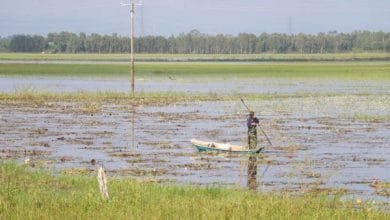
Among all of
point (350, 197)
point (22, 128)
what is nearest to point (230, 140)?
point (22, 128)

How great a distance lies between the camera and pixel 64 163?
20.5m

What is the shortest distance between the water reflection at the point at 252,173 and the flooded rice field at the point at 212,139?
0.02 meters

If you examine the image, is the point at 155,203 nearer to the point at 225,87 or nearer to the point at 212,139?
the point at 212,139

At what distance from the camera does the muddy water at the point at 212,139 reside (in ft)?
61.1

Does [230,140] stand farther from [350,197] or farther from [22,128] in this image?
[350,197]

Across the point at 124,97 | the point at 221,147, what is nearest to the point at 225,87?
the point at 124,97

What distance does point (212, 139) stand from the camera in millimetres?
26219

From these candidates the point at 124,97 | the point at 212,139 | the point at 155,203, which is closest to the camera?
the point at 155,203

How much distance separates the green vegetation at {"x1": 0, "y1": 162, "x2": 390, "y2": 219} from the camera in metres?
12.2

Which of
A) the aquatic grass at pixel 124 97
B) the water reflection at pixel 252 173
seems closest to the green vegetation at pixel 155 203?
the water reflection at pixel 252 173

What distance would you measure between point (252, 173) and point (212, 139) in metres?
7.23

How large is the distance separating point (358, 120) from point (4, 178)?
1939 centimetres

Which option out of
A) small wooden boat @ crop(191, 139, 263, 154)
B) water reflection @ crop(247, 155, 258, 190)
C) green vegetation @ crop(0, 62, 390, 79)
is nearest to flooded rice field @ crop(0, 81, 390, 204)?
water reflection @ crop(247, 155, 258, 190)

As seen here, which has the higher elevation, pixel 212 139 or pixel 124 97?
pixel 212 139
